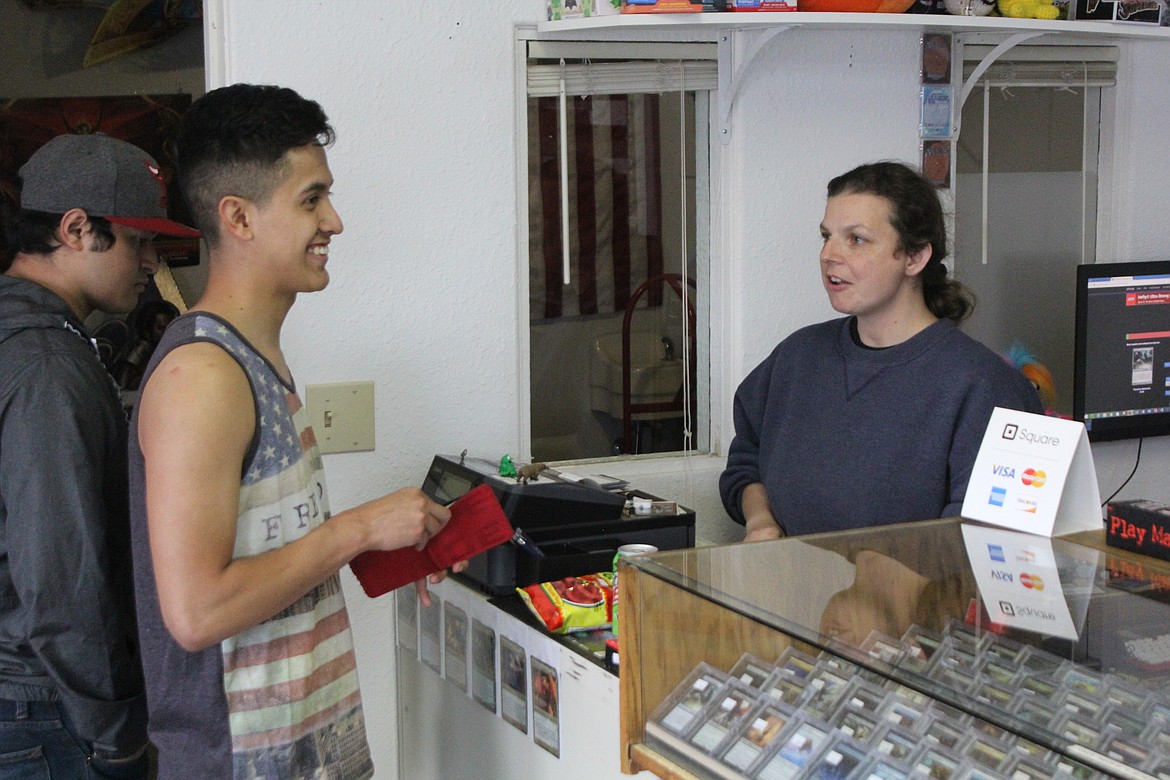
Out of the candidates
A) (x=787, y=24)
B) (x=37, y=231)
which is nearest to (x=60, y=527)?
(x=37, y=231)

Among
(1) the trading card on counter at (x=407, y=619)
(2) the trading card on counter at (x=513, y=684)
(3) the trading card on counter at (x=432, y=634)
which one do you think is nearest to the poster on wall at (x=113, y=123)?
(1) the trading card on counter at (x=407, y=619)

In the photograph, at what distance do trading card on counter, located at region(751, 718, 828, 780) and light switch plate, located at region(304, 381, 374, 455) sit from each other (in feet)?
4.24

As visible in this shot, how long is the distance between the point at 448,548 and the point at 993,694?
85 cm

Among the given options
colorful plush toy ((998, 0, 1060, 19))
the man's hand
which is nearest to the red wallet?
the man's hand

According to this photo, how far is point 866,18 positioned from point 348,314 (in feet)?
3.85

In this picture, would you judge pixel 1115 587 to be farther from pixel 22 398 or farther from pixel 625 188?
pixel 625 188

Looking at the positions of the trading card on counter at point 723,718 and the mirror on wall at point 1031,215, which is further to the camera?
the mirror on wall at point 1031,215

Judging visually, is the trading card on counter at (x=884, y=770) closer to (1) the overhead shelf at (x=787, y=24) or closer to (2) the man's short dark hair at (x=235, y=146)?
(2) the man's short dark hair at (x=235, y=146)

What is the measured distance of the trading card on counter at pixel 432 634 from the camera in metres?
2.44

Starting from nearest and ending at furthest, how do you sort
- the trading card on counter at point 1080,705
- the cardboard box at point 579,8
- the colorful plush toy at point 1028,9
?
1. the trading card on counter at point 1080,705
2. the cardboard box at point 579,8
3. the colorful plush toy at point 1028,9

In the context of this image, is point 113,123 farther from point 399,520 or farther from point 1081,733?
point 1081,733

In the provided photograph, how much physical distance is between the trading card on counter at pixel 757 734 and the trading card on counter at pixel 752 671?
47 mm

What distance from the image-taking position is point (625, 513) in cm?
238

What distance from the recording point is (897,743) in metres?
1.43
